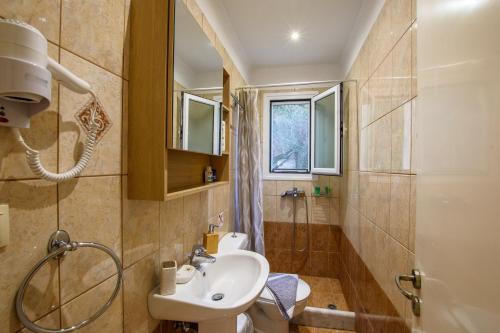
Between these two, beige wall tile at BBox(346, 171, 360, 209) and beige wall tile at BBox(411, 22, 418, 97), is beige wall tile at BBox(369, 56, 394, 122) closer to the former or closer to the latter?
beige wall tile at BBox(411, 22, 418, 97)

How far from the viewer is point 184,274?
3.55 feet

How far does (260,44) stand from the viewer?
227 centimetres

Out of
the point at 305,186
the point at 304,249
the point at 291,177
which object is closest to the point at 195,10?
the point at 291,177

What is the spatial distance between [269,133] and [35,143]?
7.97 ft

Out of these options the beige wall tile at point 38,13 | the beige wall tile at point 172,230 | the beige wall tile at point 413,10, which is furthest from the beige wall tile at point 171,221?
the beige wall tile at point 413,10

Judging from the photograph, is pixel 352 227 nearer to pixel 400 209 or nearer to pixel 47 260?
pixel 400 209

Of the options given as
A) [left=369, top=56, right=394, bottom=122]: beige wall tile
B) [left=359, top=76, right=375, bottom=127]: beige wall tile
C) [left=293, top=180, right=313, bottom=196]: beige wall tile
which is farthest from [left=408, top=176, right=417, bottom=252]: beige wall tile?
[left=293, top=180, right=313, bottom=196]: beige wall tile

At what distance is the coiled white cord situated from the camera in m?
0.49

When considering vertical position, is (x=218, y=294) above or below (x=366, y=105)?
below

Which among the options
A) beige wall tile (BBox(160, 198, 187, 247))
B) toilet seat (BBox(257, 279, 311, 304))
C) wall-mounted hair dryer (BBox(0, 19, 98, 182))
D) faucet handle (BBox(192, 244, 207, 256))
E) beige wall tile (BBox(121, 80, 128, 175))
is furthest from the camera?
toilet seat (BBox(257, 279, 311, 304))

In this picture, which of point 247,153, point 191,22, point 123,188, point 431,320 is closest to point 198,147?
point 123,188

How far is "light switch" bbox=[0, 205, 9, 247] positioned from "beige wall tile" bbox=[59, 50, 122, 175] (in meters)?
0.16

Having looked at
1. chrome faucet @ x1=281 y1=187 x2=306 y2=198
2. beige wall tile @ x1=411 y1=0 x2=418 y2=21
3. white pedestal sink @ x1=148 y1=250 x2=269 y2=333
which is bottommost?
white pedestal sink @ x1=148 y1=250 x2=269 y2=333

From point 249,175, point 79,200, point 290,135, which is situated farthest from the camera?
point 290,135
